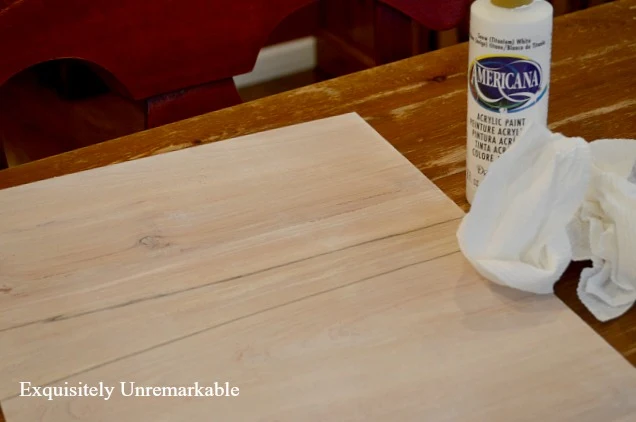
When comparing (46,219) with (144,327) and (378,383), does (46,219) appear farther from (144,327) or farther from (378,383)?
(378,383)

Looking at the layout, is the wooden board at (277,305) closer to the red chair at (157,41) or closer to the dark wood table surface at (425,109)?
the dark wood table surface at (425,109)

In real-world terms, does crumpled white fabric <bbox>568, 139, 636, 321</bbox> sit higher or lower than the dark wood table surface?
higher

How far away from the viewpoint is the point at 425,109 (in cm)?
95

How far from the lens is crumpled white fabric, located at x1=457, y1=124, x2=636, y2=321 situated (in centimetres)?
64

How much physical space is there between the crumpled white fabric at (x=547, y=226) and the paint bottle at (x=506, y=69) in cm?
5

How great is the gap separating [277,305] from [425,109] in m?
0.39

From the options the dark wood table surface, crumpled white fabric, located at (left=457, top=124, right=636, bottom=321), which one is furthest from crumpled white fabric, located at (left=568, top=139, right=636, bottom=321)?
the dark wood table surface

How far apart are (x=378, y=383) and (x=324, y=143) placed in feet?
1.19

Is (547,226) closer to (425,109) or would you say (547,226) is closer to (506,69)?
(506,69)

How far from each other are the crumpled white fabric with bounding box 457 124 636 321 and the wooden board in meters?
0.02

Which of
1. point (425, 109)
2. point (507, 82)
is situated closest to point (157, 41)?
point (425, 109)

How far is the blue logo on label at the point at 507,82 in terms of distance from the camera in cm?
67

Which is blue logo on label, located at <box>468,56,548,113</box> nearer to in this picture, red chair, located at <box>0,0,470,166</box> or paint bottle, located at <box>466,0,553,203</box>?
paint bottle, located at <box>466,0,553,203</box>

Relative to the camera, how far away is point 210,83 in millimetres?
1238
